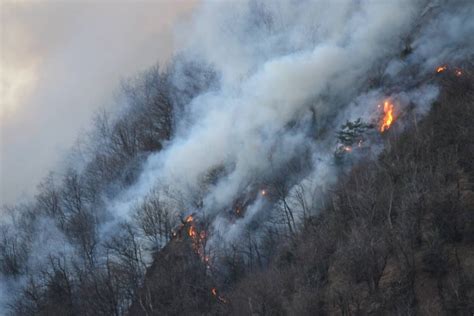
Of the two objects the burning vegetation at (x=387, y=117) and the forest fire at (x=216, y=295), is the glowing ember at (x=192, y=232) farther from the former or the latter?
the burning vegetation at (x=387, y=117)

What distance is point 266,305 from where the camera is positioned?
89.0 feet

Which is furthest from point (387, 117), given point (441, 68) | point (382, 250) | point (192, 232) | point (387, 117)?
point (192, 232)

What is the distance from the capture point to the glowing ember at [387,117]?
3744 cm

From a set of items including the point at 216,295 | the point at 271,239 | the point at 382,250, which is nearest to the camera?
the point at 382,250

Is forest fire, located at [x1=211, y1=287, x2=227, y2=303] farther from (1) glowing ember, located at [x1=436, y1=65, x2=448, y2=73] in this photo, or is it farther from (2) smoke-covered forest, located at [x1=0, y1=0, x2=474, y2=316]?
(1) glowing ember, located at [x1=436, y1=65, x2=448, y2=73]

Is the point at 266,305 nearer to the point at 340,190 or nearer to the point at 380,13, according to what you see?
the point at 340,190

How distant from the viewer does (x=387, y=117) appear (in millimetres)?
37969

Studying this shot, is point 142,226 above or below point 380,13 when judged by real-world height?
below

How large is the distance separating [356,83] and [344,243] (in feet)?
55.3

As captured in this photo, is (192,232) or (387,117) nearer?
(387,117)

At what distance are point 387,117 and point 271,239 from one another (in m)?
11.2

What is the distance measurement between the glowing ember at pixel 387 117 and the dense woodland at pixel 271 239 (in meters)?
1.13

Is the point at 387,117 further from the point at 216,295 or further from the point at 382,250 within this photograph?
the point at 216,295

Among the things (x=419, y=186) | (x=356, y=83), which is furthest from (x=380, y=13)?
(x=419, y=186)
